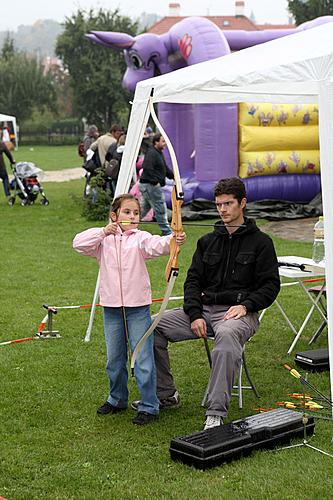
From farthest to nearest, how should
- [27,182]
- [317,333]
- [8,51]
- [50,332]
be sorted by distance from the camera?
[8,51] < [27,182] < [50,332] < [317,333]

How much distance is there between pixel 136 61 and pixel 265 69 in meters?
11.2

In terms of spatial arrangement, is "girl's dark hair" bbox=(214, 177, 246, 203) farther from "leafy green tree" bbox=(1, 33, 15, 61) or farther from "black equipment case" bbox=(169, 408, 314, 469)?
"leafy green tree" bbox=(1, 33, 15, 61)

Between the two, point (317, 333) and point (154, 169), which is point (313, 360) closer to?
point (317, 333)

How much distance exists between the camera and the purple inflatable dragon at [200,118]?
1420cm

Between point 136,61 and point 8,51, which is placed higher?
point 8,51

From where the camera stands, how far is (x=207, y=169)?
47.3 ft

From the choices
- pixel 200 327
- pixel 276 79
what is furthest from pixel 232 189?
pixel 200 327

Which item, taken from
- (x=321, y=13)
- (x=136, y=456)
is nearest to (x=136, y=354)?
(x=136, y=456)

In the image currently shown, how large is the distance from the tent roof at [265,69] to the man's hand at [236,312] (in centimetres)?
134

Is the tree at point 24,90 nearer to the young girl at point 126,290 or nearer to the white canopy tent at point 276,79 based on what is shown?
the white canopy tent at point 276,79

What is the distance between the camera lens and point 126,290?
17.0 ft

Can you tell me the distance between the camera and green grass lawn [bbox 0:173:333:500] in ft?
13.8

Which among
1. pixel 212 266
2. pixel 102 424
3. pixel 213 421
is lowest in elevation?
pixel 102 424

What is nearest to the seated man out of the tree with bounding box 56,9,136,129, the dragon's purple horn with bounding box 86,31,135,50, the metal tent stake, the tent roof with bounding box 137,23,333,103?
the tent roof with bounding box 137,23,333,103
